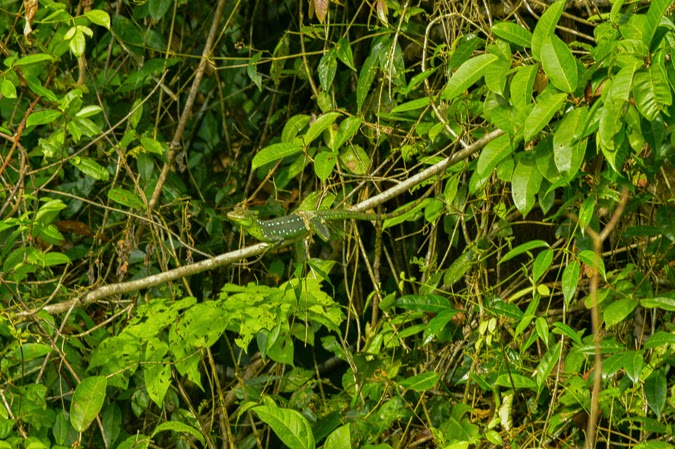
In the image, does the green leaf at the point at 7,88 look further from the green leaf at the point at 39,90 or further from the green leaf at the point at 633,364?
the green leaf at the point at 633,364

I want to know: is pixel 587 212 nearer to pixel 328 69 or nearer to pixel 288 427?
pixel 288 427

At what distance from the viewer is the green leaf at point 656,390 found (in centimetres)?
240

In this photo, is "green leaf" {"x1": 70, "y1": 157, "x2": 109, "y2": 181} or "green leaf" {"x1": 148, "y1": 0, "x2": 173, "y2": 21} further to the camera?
"green leaf" {"x1": 148, "y1": 0, "x2": 173, "y2": 21}

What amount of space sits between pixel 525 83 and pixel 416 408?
125cm

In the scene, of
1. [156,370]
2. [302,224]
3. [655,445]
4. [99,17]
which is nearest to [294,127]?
[302,224]

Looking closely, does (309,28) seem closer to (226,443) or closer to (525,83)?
(525,83)

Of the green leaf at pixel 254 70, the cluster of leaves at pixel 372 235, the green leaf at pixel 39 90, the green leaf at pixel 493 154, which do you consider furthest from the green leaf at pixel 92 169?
the green leaf at pixel 493 154

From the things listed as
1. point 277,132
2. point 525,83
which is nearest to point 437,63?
point 277,132

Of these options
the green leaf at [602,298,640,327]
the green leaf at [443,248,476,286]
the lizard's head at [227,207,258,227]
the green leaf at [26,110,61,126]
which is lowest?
the green leaf at [443,248,476,286]

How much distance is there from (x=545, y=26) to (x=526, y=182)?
1.38 ft

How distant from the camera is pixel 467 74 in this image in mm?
2301

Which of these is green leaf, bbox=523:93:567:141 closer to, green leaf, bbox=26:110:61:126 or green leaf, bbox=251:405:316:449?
green leaf, bbox=251:405:316:449

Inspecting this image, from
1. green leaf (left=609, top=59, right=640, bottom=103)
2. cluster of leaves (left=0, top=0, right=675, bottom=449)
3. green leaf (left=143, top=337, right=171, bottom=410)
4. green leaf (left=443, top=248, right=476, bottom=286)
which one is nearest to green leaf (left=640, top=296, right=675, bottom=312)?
cluster of leaves (left=0, top=0, right=675, bottom=449)

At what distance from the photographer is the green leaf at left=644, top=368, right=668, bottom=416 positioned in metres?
2.40
